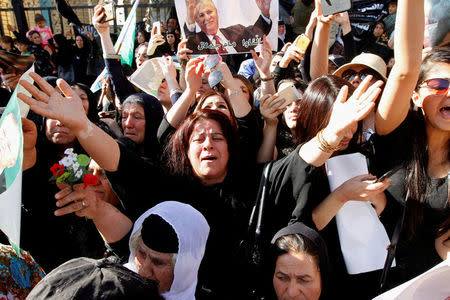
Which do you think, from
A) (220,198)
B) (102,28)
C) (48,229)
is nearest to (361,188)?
(220,198)

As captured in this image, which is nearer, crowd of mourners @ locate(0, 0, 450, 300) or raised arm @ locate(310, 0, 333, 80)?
crowd of mourners @ locate(0, 0, 450, 300)

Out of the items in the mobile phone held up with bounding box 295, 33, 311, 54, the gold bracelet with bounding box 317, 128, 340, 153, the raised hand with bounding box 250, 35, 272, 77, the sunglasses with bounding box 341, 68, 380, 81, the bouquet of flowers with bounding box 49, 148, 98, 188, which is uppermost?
the mobile phone held up with bounding box 295, 33, 311, 54

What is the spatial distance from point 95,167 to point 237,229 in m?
0.86

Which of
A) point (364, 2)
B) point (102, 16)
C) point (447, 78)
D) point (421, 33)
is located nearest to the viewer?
point (421, 33)

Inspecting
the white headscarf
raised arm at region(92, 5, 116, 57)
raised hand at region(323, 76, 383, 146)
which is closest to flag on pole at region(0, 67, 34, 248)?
the white headscarf

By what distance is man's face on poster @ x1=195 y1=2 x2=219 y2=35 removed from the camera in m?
3.16

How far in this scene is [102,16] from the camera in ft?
10.1

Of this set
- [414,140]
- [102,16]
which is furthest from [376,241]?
[102,16]

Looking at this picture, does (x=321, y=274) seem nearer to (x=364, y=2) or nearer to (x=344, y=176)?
(x=344, y=176)

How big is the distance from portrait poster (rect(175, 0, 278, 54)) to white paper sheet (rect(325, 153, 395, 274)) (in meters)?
1.60

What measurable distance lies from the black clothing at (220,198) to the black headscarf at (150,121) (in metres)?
0.79

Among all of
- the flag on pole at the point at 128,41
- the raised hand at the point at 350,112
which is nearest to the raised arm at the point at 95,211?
the raised hand at the point at 350,112

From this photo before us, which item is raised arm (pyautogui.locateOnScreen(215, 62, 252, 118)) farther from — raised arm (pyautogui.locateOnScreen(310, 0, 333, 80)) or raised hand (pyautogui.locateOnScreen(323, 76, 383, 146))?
raised hand (pyautogui.locateOnScreen(323, 76, 383, 146))

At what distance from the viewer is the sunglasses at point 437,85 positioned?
1.74 meters
